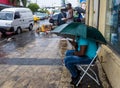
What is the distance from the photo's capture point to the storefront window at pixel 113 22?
6319mm

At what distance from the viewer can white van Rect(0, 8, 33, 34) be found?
68.0ft

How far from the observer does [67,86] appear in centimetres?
657

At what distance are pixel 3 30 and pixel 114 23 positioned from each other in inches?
589

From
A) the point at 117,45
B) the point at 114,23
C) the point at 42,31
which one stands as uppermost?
the point at 114,23

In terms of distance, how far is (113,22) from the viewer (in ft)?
23.0

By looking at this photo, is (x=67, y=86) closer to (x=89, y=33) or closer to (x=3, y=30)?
(x=89, y=33)

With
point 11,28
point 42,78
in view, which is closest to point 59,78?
point 42,78

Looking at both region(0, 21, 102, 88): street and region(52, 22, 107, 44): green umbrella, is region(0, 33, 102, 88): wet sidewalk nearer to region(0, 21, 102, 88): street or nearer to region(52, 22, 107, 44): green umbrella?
region(0, 21, 102, 88): street

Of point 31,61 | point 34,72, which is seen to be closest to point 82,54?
point 34,72

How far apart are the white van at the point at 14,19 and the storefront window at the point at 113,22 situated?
13.6m

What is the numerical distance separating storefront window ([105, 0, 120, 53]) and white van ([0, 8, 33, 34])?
13575mm

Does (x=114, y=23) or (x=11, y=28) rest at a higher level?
(x=114, y=23)

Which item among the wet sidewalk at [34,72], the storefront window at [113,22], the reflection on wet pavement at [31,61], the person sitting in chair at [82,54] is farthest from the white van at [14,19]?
the person sitting in chair at [82,54]

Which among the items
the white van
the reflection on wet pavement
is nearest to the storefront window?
the reflection on wet pavement
